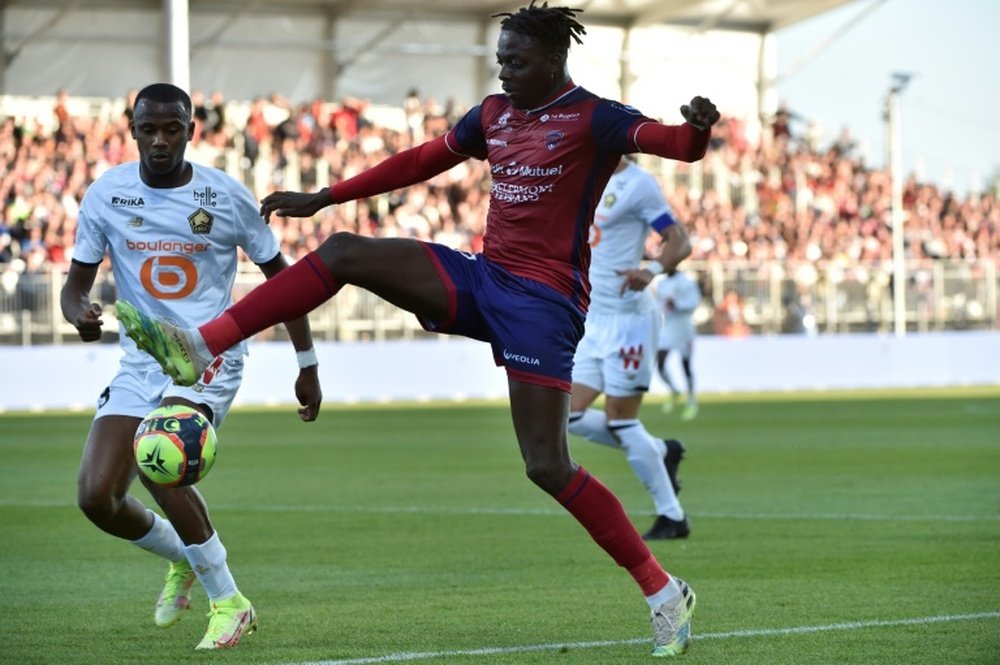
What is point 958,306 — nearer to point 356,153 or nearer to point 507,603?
point 356,153

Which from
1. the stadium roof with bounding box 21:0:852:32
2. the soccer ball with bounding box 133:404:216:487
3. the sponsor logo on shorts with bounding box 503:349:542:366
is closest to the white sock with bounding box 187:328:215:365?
the soccer ball with bounding box 133:404:216:487

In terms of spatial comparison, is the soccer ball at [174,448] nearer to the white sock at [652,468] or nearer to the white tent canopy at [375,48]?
the white sock at [652,468]

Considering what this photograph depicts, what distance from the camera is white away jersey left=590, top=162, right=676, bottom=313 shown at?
37.8ft

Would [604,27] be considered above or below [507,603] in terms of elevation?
above

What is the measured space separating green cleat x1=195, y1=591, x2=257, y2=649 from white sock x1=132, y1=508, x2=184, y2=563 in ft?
1.63

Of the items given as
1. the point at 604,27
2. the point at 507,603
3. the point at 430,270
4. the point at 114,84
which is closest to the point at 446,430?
the point at 507,603

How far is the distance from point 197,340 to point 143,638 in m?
1.56

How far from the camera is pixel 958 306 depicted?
35.6 m

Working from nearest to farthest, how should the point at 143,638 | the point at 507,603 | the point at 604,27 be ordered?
the point at 143,638, the point at 507,603, the point at 604,27

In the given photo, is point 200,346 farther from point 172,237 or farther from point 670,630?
point 670,630

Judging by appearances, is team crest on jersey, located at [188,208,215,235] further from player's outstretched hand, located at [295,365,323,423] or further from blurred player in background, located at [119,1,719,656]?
player's outstretched hand, located at [295,365,323,423]

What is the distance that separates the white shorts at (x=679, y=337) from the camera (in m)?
26.5

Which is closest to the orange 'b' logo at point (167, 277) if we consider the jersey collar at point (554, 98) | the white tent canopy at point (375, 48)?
the jersey collar at point (554, 98)

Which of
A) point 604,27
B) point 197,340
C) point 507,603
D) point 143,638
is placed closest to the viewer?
point 197,340
